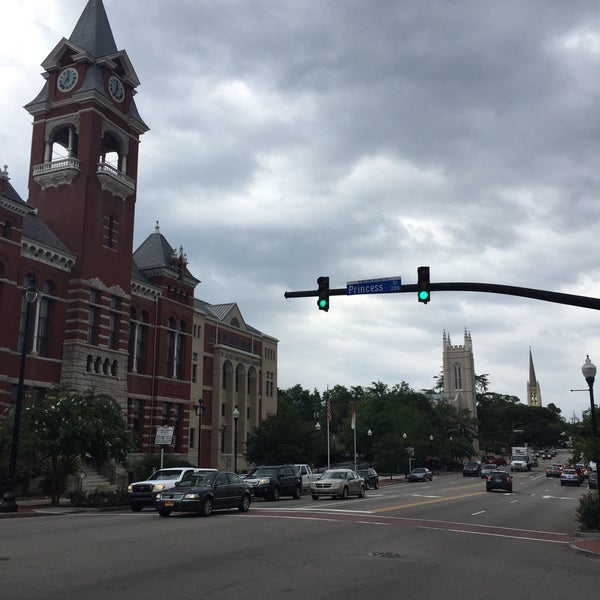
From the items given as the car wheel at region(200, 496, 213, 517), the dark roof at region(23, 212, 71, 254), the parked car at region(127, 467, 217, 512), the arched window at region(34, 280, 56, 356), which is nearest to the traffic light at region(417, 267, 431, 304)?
the car wheel at region(200, 496, 213, 517)

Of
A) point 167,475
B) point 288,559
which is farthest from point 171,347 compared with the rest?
point 288,559

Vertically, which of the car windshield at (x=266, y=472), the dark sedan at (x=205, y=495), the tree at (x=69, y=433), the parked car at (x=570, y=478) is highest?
the tree at (x=69, y=433)

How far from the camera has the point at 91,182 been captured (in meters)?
44.5

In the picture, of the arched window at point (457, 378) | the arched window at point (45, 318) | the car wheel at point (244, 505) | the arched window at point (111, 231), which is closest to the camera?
the car wheel at point (244, 505)

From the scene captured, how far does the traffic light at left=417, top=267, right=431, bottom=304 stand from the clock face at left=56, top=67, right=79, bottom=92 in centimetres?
3649

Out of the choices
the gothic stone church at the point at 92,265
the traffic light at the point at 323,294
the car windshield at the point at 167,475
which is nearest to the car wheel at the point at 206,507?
the car windshield at the point at 167,475

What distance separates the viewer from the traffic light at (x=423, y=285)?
58.5 feet

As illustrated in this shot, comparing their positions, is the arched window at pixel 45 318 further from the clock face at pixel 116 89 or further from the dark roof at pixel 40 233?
the clock face at pixel 116 89

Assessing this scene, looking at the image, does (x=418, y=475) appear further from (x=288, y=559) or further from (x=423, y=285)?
(x=288, y=559)

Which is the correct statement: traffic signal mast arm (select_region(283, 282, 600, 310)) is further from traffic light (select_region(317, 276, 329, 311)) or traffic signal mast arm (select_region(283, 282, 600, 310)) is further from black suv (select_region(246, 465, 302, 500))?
black suv (select_region(246, 465, 302, 500))

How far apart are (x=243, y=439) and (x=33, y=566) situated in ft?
195

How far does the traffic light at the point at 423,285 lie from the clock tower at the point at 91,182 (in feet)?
94.5

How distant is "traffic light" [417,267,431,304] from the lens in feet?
58.5

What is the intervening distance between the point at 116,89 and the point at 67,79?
3.33 metres
